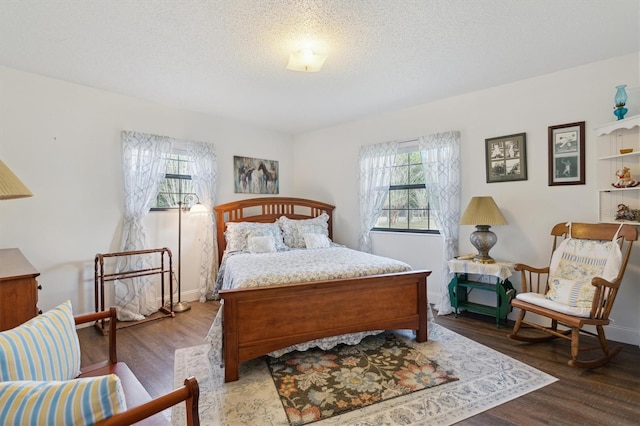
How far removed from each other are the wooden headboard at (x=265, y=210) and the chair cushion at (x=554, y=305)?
2.79 meters

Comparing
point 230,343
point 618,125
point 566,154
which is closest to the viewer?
point 230,343

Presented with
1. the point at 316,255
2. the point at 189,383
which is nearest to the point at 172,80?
the point at 316,255

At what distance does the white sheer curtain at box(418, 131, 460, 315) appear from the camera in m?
3.63

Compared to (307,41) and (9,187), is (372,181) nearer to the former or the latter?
(307,41)

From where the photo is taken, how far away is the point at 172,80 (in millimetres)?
3090

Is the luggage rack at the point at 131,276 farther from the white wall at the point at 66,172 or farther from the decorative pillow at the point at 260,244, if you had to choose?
the decorative pillow at the point at 260,244

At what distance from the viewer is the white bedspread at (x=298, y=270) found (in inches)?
94.7

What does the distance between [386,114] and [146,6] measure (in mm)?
3094

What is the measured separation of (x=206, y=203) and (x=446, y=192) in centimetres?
314

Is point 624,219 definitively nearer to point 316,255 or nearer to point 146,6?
point 316,255

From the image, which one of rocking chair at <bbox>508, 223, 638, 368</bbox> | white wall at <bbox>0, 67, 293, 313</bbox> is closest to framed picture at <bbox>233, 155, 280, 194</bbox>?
white wall at <bbox>0, 67, 293, 313</bbox>

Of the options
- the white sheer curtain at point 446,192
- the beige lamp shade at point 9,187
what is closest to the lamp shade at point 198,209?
the beige lamp shade at point 9,187

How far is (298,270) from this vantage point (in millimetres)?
2695

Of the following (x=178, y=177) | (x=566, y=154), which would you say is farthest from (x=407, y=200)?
(x=178, y=177)
